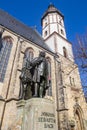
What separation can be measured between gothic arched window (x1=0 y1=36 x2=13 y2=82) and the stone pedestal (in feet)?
23.0

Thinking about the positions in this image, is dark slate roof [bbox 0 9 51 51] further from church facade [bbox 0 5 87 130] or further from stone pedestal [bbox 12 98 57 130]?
stone pedestal [bbox 12 98 57 130]

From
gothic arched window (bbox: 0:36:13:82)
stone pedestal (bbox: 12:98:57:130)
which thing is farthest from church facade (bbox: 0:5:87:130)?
stone pedestal (bbox: 12:98:57:130)

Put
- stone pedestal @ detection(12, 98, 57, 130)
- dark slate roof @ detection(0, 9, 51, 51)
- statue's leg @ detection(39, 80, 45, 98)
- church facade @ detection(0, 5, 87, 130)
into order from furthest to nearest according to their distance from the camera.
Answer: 1. dark slate roof @ detection(0, 9, 51, 51)
2. church facade @ detection(0, 5, 87, 130)
3. statue's leg @ detection(39, 80, 45, 98)
4. stone pedestal @ detection(12, 98, 57, 130)

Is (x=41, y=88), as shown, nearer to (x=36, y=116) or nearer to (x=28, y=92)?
(x=28, y=92)

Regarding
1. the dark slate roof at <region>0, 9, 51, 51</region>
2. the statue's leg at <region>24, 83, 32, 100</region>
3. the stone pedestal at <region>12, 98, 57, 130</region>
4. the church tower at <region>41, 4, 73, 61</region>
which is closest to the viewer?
the stone pedestal at <region>12, 98, 57, 130</region>

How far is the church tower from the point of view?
19.4 metres

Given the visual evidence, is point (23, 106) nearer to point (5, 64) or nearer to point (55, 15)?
point (5, 64)

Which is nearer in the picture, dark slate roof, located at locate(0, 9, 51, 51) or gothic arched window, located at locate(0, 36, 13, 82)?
gothic arched window, located at locate(0, 36, 13, 82)

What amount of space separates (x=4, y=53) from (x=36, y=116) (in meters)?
9.44

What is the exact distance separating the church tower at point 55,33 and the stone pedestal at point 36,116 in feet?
44.3

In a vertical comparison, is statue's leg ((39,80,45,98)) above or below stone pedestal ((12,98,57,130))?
above

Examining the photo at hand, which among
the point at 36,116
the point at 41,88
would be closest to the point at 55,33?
the point at 41,88

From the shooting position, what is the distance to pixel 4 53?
11.7m

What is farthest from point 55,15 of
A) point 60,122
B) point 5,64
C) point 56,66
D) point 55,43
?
point 60,122
